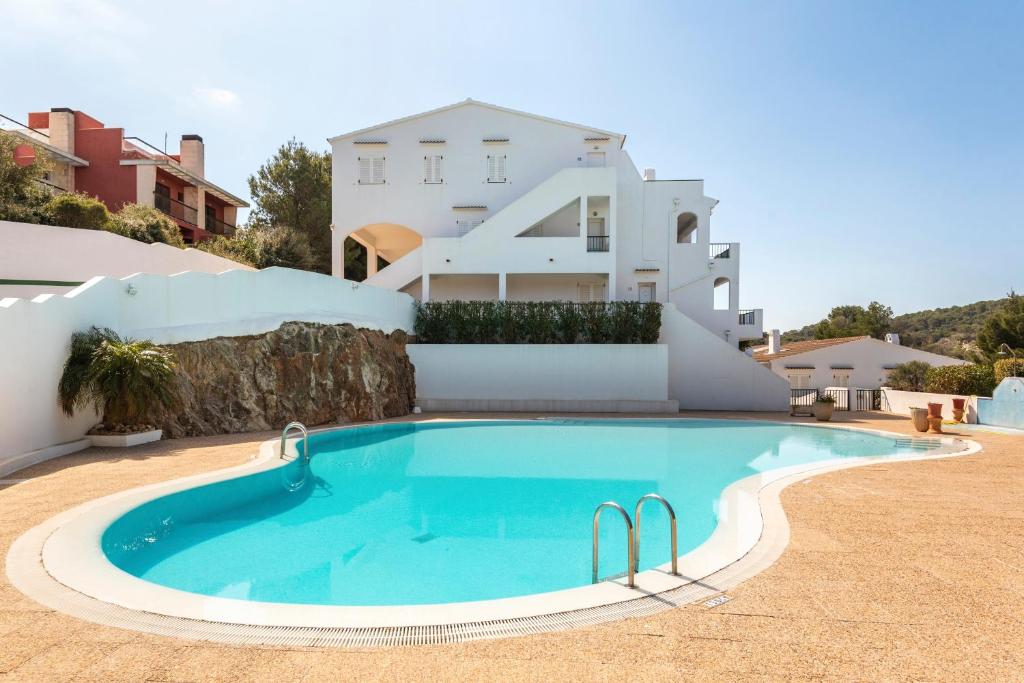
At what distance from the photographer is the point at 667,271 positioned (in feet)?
76.2

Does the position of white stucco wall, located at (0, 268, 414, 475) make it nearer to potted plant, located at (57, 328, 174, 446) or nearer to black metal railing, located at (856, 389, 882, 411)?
potted plant, located at (57, 328, 174, 446)

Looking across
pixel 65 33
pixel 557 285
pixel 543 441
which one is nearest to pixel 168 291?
pixel 65 33

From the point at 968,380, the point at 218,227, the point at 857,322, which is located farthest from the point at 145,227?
the point at 857,322

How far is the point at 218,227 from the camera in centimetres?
3303

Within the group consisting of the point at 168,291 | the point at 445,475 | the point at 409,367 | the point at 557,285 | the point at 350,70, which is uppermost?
the point at 350,70

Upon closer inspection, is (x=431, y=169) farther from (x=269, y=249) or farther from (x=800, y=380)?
(x=800, y=380)


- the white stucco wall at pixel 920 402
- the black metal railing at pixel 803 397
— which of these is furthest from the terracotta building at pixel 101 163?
the white stucco wall at pixel 920 402

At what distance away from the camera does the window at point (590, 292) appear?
23.2 metres

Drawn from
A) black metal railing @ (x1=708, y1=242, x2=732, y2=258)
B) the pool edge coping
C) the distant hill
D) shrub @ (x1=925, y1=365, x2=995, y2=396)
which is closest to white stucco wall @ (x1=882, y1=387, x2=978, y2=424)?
shrub @ (x1=925, y1=365, x2=995, y2=396)

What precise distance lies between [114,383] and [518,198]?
54.0ft

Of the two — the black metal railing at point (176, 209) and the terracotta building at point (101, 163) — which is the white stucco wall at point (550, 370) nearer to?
the black metal railing at point (176, 209)

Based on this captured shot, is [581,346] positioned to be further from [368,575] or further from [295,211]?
[295,211]

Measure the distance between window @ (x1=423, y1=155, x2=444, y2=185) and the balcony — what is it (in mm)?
13345

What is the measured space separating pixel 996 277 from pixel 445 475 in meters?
41.2
